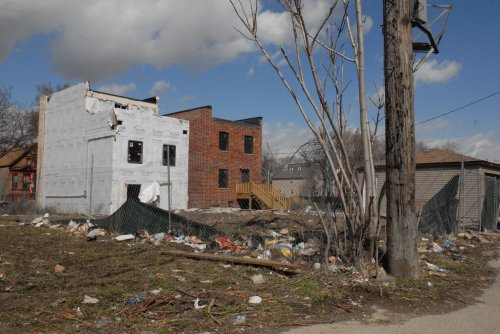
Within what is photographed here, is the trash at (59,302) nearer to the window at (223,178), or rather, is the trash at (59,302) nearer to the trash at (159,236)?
the trash at (159,236)

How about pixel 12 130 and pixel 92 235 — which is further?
pixel 12 130

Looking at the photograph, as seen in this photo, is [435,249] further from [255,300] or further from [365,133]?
[255,300]

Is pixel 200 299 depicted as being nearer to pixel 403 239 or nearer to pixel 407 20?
pixel 403 239

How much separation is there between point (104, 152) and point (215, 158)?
30.3 feet

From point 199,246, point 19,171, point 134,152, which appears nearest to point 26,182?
point 19,171

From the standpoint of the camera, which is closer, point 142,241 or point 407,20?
point 407,20

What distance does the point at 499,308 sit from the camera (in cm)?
576

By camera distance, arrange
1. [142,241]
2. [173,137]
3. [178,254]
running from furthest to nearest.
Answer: [173,137] → [142,241] → [178,254]

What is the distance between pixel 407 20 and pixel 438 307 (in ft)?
14.3

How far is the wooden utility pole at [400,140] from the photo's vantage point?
6945mm

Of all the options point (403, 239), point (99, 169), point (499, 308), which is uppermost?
point (99, 169)

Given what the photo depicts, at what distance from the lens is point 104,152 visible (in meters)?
25.4

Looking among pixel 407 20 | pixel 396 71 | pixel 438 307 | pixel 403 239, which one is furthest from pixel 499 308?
pixel 407 20

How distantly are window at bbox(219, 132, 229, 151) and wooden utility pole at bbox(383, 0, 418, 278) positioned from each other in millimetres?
26400
